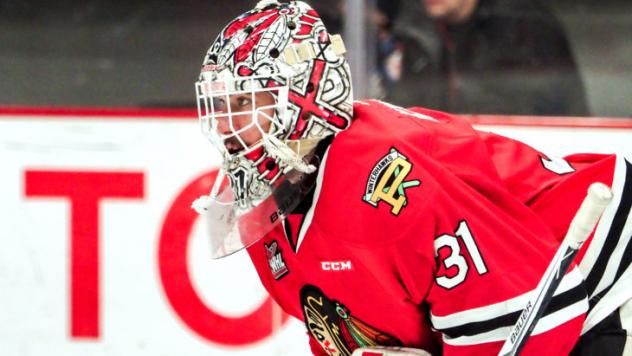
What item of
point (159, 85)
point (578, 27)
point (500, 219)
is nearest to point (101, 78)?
point (159, 85)

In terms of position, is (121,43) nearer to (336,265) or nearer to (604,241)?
(336,265)

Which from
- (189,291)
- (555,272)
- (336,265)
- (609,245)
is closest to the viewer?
(555,272)

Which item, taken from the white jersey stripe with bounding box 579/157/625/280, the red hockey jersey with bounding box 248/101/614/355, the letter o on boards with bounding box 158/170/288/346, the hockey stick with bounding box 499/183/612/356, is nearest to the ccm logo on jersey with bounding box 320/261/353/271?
the red hockey jersey with bounding box 248/101/614/355

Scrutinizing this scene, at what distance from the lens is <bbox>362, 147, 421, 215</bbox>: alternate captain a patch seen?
162cm

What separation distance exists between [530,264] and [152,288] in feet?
5.00

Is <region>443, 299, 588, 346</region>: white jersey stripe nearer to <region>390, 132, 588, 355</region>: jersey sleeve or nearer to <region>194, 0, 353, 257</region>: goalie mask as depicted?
<region>390, 132, 588, 355</region>: jersey sleeve

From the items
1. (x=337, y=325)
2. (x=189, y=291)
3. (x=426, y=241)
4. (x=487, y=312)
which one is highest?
(x=426, y=241)

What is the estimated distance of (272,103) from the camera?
172 centimetres

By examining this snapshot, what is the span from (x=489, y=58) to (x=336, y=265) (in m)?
1.50

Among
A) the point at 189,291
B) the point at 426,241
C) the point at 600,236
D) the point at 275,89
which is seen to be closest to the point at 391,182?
the point at 426,241

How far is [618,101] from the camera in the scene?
292 cm

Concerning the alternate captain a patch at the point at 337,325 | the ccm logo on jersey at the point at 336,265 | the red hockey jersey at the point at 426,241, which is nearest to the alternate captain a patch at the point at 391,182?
the red hockey jersey at the point at 426,241

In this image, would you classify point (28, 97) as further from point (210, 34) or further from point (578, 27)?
point (578, 27)

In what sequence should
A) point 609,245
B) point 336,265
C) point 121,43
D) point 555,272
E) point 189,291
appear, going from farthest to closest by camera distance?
point 121,43
point 189,291
point 609,245
point 336,265
point 555,272
